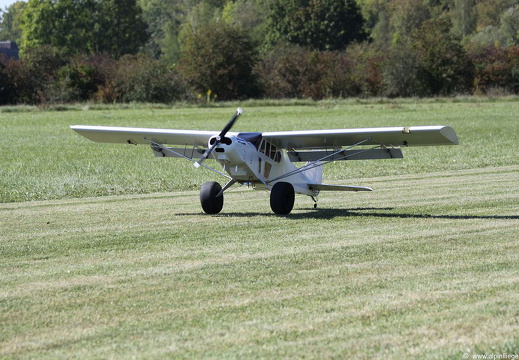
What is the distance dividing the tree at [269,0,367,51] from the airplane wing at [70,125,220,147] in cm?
10965

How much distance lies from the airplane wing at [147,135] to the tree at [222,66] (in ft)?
223

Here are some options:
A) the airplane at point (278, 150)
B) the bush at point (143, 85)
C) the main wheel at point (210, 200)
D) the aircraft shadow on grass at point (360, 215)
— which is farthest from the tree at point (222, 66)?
the main wheel at point (210, 200)

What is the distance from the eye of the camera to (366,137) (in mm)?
16953

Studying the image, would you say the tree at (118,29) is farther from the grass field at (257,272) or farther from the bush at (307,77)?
the grass field at (257,272)

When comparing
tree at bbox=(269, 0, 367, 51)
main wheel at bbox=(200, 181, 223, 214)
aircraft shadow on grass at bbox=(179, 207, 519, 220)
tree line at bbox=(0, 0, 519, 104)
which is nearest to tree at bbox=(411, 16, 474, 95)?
tree line at bbox=(0, 0, 519, 104)

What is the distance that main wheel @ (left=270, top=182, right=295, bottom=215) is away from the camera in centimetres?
1659

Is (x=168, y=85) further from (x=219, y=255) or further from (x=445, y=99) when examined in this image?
(x=219, y=255)

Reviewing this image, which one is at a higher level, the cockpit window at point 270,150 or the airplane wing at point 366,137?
the airplane wing at point 366,137

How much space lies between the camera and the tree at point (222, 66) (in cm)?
8775

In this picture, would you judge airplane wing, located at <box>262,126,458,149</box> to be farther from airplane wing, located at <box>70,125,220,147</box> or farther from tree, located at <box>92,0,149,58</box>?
tree, located at <box>92,0,149,58</box>

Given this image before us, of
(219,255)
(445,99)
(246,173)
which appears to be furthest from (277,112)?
(219,255)

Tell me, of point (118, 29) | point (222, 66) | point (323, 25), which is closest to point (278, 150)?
point (222, 66)

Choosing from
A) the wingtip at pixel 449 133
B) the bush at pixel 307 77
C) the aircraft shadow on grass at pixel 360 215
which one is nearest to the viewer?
the aircraft shadow on grass at pixel 360 215

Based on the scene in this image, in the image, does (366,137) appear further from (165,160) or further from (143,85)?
(143,85)
